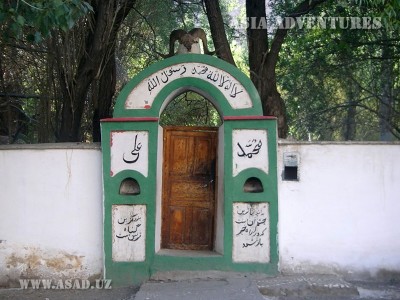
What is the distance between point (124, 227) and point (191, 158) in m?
1.34

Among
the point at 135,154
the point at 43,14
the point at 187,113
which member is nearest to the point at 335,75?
the point at 187,113

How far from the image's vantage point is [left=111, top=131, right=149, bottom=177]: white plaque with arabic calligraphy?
6.90 meters

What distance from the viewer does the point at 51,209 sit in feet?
23.1

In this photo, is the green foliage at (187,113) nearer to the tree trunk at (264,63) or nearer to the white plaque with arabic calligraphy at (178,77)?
the tree trunk at (264,63)

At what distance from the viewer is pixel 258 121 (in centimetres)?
689

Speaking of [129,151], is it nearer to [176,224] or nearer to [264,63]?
[176,224]

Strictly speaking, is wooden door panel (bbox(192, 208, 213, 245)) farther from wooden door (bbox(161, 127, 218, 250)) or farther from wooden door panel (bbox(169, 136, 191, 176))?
wooden door panel (bbox(169, 136, 191, 176))

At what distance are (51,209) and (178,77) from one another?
94.3 inches

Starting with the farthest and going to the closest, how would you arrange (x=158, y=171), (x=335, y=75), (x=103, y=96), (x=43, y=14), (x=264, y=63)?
(x=335, y=75) → (x=103, y=96) → (x=264, y=63) → (x=158, y=171) → (x=43, y=14)

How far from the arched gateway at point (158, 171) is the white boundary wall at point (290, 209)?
250mm

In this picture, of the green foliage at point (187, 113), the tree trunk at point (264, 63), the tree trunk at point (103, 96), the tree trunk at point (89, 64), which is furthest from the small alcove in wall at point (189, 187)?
the green foliage at point (187, 113)

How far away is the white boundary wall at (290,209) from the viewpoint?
701 cm

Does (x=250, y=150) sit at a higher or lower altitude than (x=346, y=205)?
higher

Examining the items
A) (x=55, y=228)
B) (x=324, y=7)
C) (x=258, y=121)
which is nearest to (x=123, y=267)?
(x=55, y=228)
